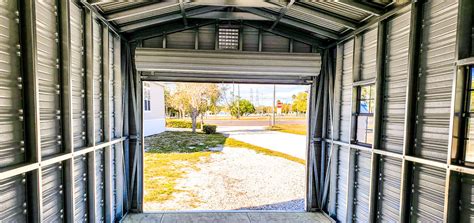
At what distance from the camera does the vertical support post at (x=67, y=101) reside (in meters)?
2.56

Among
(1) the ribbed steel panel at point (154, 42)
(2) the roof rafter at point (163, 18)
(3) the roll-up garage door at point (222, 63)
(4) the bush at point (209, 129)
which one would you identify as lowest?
(4) the bush at point (209, 129)

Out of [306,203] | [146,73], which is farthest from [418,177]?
[146,73]

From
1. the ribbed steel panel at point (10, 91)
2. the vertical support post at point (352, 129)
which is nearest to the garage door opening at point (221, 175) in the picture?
the vertical support post at point (352, 129)

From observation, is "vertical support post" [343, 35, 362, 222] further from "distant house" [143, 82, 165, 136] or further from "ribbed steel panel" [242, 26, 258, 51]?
"distant house" [143, 82, 165, 136]

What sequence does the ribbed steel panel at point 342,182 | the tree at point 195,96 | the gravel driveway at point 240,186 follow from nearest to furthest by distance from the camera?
the ribbed steel panel at point 342,182 → the gravel driveway at point 240,186 → the tree at point 195,96

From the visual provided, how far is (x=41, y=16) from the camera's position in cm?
228

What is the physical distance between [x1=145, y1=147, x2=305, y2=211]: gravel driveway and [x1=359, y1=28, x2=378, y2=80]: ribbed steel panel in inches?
137

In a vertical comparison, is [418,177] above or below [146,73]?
below

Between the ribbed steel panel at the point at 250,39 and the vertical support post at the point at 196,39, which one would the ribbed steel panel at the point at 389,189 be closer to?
the ribbed steel panel at the point at 250,39

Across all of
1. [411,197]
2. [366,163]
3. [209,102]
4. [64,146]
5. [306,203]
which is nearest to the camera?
[64,146]

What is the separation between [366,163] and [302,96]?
40.1 metres

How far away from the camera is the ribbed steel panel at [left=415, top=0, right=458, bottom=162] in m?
2.40

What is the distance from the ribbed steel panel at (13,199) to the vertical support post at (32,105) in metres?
0.05

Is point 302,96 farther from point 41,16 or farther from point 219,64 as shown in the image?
point 41,16
